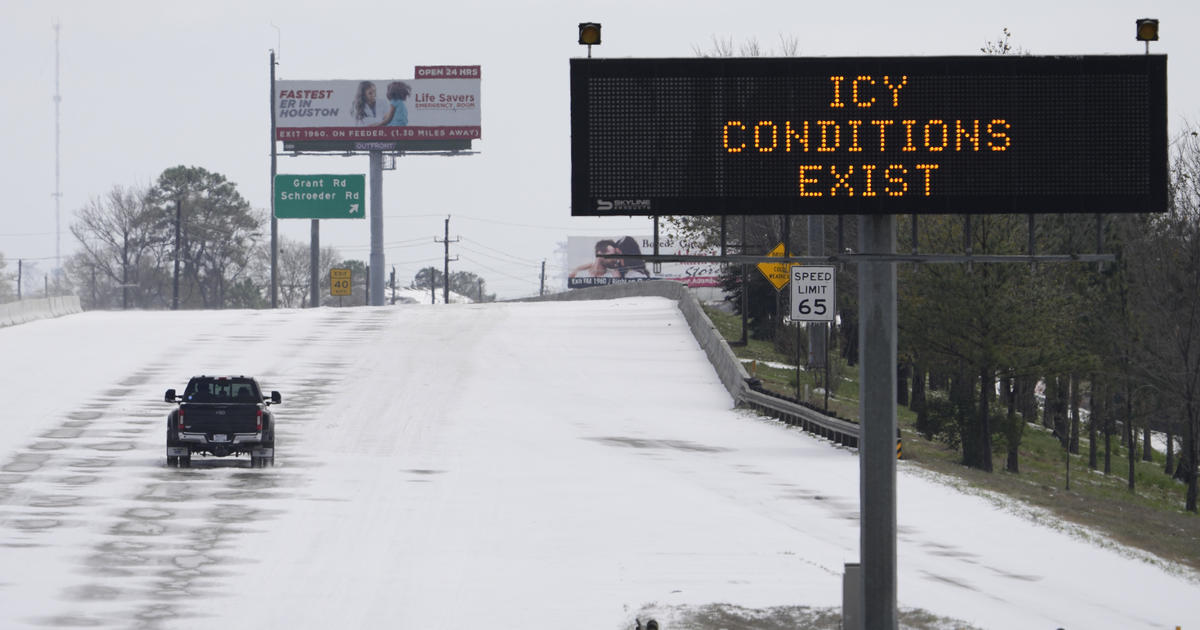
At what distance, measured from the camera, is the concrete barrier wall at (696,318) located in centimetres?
4272

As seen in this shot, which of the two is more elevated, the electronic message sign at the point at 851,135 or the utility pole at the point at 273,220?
the utility pole at the point at 273,220

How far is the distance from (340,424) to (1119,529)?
17.5m

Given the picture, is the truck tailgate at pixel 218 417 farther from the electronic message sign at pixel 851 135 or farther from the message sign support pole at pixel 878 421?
the message sign support pole at pixel 878 421

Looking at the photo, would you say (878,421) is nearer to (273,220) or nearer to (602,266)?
(273,220)

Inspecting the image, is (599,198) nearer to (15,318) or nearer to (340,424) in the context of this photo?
(340,424)

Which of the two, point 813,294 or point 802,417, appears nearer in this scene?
point 813,294

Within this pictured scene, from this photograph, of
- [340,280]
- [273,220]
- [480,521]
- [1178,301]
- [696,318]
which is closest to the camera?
[480,521]

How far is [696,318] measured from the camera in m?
55.9

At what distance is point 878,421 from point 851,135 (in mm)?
2451

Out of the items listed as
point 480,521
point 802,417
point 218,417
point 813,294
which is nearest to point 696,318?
point 802,417

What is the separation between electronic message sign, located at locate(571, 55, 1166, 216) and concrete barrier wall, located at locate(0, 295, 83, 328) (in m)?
50.4

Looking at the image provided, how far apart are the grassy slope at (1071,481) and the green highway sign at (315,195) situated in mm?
31977

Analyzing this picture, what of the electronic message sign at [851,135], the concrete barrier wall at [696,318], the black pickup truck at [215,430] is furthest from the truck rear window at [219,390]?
the electronic message sign at [851,135]

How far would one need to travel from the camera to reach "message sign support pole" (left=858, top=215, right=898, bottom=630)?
1292 cm
